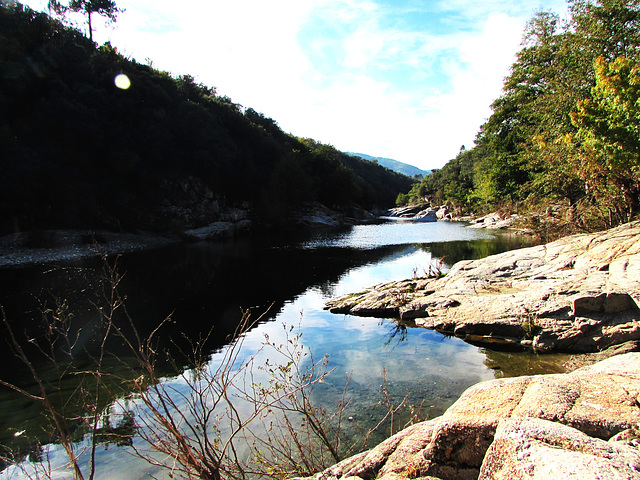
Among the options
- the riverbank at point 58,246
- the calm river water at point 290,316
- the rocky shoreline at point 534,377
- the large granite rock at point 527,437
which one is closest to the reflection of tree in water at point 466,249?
the calm river water at point 290,316

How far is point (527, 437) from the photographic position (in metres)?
2.41

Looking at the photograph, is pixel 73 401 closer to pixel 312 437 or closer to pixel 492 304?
pixel 312 437

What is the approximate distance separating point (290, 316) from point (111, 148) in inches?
1630

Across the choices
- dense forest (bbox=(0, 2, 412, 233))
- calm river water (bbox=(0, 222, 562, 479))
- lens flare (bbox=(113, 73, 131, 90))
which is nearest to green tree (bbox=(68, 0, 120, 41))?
dense forest (bbox=(0, 2, 412, 233))

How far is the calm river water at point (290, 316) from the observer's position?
25.3ft

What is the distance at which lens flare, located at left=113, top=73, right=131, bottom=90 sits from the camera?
4848cm

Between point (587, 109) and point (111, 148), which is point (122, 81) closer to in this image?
point (111, 148)

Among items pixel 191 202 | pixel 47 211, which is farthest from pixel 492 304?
pixel 191 202

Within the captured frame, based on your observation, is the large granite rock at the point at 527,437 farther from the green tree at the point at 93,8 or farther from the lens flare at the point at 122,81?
the green tree at the point at 93,8

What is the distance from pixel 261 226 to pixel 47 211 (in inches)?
1185

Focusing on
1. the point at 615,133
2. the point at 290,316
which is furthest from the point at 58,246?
the point at 615,133

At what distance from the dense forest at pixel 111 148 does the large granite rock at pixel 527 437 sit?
40.2 meters

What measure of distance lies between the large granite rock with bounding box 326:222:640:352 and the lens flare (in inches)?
1914

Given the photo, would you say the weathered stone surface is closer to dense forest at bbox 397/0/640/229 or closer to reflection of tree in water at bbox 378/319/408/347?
reflection of tree in water at bbox 378/319/408/347
